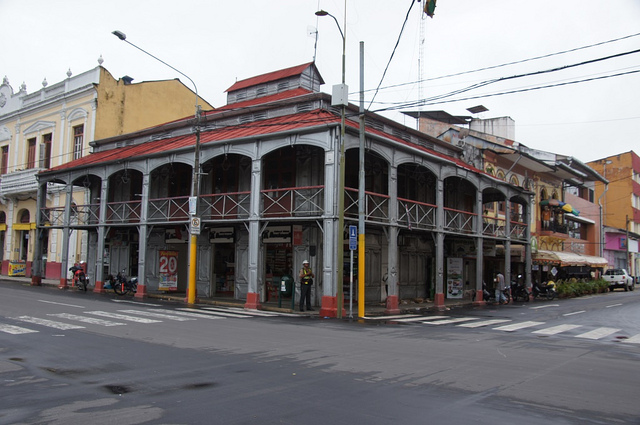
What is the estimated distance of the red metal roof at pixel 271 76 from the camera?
26.4 m

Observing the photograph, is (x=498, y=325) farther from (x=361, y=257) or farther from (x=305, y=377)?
(x=305, y=377)

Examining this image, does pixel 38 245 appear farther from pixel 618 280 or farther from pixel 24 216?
pixel 618 280

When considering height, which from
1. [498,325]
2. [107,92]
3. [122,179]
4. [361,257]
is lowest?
[498,325]

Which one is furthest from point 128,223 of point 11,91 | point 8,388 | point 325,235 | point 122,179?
point 11,91

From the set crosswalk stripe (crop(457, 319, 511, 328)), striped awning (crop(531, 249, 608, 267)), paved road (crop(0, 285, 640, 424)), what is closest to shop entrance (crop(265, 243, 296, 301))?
paved road (crop(0, 285, 640, 424))

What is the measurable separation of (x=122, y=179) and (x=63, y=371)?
69.9ft

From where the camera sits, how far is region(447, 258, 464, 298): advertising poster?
26.7 metres

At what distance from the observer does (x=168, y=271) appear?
24641 millimetres

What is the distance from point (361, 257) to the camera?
17.2 metres

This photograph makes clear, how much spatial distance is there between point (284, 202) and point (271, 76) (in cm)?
997

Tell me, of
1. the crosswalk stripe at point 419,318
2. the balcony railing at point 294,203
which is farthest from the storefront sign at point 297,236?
the crosswalk stripe at point 419,318

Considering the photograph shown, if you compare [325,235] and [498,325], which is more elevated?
[325,235]

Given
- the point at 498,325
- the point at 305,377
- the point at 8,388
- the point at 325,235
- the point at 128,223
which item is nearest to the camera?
the point at 8,388

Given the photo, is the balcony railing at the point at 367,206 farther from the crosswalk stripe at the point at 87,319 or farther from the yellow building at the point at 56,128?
the yellow building at the point at 56,128
